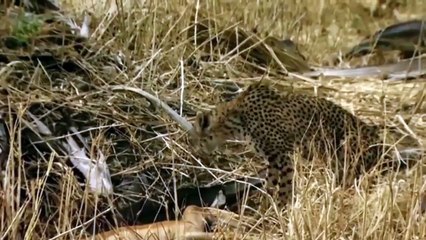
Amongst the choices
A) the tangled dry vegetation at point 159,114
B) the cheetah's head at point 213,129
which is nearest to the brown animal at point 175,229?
the tangled dry vegetation at point 159,114

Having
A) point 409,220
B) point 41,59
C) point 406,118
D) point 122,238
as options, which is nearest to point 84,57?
point 41,59

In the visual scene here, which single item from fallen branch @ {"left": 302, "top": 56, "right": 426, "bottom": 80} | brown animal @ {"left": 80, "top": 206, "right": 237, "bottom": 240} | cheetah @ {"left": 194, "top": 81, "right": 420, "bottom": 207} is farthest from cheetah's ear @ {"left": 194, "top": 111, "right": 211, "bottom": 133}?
fallen branch @ {"left": 302, "top": 56, "right": 426, "bottom": 80}

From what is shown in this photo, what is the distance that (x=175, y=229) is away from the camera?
13.8ft

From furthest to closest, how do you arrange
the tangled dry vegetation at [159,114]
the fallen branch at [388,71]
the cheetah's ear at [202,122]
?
the fallen branch at [388,71] < the cheetah's ear at [202,122] < the tangled dry vegetation at [159,114]

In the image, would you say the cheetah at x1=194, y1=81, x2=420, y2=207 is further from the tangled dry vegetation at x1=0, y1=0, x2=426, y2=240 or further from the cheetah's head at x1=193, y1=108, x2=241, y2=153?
the tangled dry vegetation at x1=0, y1=0, x2=426, y2=240

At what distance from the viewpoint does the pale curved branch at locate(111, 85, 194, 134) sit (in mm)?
5336

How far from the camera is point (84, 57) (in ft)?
19.2

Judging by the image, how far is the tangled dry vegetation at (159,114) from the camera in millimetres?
4066

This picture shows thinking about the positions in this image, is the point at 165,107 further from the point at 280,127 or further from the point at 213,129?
the point at 280,127

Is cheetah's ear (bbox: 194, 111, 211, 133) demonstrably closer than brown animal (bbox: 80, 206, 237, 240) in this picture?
No

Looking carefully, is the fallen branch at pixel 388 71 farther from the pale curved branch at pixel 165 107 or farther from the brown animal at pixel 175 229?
the brown animal at pixel 175 229

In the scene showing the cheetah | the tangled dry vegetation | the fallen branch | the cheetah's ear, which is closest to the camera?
the tangled dry vegetation

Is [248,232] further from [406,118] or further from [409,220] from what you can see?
[406,118]

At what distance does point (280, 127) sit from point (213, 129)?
11.5 inches
